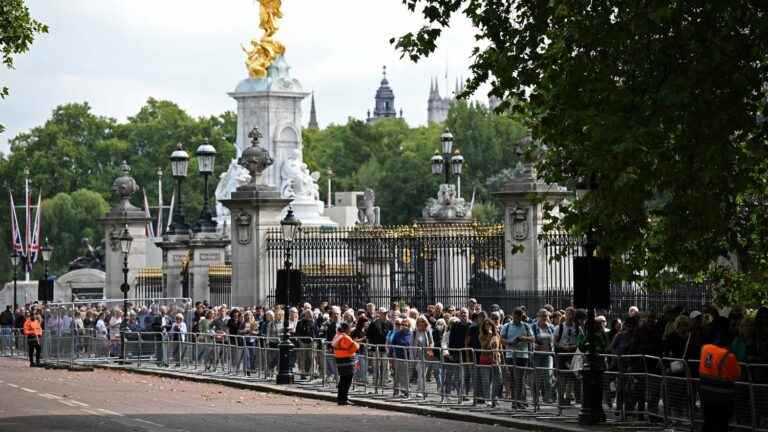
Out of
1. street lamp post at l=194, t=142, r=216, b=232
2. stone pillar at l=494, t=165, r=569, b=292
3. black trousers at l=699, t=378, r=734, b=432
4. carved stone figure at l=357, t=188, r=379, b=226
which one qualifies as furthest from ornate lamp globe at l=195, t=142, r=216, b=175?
black trousers at l=699, t=378, r=734, b=432

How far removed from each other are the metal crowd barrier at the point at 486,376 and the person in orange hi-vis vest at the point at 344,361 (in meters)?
0.86

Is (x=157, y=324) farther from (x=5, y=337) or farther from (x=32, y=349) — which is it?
(x=5, y=337)

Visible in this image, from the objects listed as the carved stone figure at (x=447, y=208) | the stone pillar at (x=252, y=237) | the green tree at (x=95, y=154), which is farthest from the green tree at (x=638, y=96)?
the green tree at (x=95, y=154)

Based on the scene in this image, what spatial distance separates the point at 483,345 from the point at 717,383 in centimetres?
914

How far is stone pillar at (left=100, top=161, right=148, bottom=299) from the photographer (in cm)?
5791

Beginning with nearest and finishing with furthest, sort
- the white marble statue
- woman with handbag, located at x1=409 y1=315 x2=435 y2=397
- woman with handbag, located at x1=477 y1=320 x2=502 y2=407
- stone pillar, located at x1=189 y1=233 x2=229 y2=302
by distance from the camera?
1. woman with handbag, located at x1=477 y1=320 x2=502 y2=407
2. woman with handbag, located at x1=409 y1=315 x2=435 y2=397
3. stone pillar, located at x1=189 y1=233 x2=229 y2=302
4. the white marble statue

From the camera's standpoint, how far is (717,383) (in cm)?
2202

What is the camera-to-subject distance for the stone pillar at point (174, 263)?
5575 cm

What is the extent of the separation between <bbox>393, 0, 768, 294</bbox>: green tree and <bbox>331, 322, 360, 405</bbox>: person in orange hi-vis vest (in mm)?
6996

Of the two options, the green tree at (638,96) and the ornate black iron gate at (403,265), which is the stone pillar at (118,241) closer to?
the ornate black iron gate at (403,265)

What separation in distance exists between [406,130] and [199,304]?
13325 cm

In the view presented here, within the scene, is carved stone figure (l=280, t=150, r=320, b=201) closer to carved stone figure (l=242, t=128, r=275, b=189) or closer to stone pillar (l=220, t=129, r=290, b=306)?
carved stone figure (l=242, t=128, r=275, b=189)

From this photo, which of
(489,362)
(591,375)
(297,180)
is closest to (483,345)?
(489,362)

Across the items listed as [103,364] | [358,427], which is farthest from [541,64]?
[103,364]
